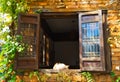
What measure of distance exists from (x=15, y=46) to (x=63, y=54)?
23.9 feet

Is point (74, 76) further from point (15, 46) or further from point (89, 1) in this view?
point (89, 1)

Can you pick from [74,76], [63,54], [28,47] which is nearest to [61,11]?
[28,47]

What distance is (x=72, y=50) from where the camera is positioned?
1284 cm

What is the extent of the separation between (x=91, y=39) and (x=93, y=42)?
9 cm

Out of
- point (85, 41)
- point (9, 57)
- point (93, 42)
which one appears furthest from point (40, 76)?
point (93, 42)

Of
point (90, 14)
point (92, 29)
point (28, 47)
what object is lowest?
point (28, 47)

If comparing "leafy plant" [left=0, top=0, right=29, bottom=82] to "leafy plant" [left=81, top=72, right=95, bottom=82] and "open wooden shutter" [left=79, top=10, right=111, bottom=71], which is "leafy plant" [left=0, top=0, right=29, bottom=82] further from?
"leafy plant" [left=81, top=72, right=95, bottom=82]

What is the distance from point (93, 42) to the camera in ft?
18.7

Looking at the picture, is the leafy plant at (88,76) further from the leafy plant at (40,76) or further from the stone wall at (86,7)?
the leafy plant at (40,76)

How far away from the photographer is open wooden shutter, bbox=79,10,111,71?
18.2ft

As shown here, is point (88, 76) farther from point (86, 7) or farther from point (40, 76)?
point (86, 7)

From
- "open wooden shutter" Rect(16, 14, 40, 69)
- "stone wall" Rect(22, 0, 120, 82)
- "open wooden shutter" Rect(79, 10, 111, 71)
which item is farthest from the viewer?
"stone wall" Rect(22, 0, 120, 82)

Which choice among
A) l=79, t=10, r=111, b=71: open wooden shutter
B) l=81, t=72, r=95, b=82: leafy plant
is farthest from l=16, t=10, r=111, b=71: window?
l=81, t=72, r=95, b=82: leafy plant

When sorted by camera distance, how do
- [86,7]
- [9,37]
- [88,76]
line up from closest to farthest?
[88,76] → [9,37] → [86,7]
